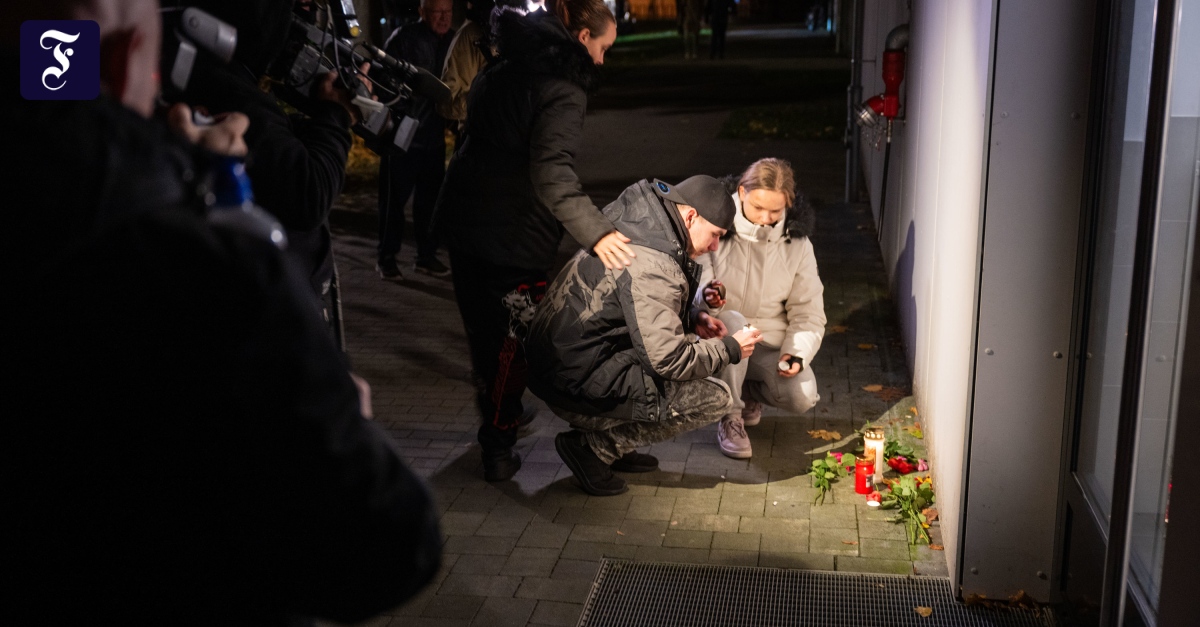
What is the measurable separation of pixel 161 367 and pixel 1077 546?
310 cm

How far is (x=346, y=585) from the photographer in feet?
4.65

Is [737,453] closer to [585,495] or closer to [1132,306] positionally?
[585,495]

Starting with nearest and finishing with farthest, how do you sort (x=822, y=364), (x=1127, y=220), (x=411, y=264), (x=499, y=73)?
(x=1127, y=220) → (x=499, y=73) → (x=822, y=364) → (x=411, y=264)

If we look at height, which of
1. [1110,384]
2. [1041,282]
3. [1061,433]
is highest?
[1041,282]

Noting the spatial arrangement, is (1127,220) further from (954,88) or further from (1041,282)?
(954,88)

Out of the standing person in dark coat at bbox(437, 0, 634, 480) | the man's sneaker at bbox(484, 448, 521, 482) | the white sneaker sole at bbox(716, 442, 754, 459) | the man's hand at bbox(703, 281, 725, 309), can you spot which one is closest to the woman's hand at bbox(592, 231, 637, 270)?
the standing person in dark coat at bbox(437, 0, 634, 480)

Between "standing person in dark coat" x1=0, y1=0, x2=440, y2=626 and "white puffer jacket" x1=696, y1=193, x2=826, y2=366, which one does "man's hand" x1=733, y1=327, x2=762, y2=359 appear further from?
"standing person in dark coat" x1=0, y1=0, x2=440, y2=626

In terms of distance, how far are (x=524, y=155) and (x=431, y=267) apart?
14.3 feet

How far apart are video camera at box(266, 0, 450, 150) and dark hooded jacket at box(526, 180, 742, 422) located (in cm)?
103

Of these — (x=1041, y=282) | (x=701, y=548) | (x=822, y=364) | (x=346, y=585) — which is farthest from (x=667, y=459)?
(x=346, y=585)

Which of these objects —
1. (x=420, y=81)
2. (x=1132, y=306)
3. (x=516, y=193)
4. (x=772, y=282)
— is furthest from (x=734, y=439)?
(x=1132, y=306)

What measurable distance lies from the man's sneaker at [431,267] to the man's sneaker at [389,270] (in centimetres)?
23

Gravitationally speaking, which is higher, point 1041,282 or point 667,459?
point 1041,282

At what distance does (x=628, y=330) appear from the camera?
14.8 feet
